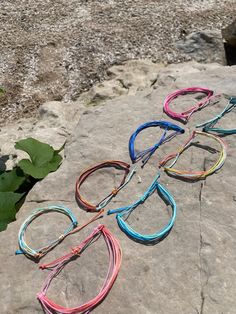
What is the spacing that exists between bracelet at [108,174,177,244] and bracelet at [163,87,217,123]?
67 centimetres

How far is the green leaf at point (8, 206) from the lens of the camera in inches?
124

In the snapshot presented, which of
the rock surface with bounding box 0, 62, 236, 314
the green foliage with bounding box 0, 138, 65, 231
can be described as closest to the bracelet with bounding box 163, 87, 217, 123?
the rock surface with bounding box 0, 62, 236, 314

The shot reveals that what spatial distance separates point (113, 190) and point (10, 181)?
2.59 ft

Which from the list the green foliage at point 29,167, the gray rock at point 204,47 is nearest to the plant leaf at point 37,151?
the green foliage at point 29,167

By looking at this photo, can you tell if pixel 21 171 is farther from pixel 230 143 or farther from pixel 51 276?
pixel 230 143

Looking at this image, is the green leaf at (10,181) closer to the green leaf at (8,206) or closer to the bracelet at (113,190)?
the green leaf at (8,206)

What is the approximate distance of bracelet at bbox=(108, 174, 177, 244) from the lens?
294cm

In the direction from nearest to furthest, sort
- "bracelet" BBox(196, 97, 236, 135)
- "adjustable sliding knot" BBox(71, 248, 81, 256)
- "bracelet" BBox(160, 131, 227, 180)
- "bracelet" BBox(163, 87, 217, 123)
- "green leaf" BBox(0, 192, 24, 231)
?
"adjustable sliding knot" BBox(71, 248, 81, 256) → "green leaf" BBox(0, 192, 24, 231) → "bracelet" BBox(160, 131, 227, 180) → "bracelet" BBox(196, 97, 236, 135) → "bracelet" BBox(163, 87, 217, 123)

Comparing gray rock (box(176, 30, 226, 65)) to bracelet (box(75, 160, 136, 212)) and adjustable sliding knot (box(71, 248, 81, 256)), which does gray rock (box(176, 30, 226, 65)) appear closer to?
bracelet (box(75, 160, 136, 212))

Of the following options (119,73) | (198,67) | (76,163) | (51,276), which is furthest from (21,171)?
(198,67)

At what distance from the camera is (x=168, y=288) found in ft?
8.82

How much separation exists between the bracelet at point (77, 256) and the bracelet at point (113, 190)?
0.70ft

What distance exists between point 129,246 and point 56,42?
319 cm

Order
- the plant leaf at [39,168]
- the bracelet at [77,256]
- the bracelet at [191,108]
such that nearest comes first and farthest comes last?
the bracelet at [77,256]
the plant leaf at [39,168]
the bracelet at [191,108]
